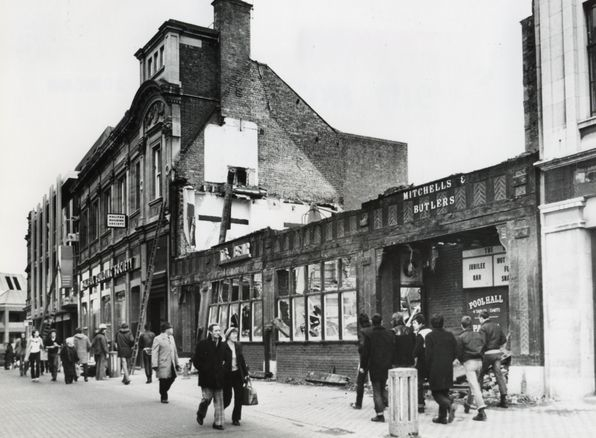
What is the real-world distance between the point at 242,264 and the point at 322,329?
5191 millimetres

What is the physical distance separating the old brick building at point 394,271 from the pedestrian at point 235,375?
205 inches

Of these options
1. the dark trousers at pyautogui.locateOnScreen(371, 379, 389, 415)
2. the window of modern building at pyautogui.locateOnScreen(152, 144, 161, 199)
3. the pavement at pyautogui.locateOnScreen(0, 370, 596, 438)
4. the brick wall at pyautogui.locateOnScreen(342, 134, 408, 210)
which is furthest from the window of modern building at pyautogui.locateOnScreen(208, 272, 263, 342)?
the dark trousers at pyautogui.locateOnScreen(371, 379, 389, 415)

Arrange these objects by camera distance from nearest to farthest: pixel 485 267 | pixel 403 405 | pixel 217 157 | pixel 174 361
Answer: pixel 403 405 < pixel 174 361 < pixel 485 267 < pixel 217 157

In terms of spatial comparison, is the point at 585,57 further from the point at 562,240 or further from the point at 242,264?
the point at 242,264

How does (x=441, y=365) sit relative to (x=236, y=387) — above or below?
above

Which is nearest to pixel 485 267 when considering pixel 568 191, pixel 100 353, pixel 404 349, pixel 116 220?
pixel 568 191

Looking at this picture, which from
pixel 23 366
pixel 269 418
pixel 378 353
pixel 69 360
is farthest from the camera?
pixel 23 366

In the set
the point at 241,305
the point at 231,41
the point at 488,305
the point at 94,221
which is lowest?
the point at 241,305

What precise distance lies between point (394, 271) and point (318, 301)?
3.13 metres

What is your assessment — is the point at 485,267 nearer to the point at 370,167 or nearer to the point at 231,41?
the point at 370,167

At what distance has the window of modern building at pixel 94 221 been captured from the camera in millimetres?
44938

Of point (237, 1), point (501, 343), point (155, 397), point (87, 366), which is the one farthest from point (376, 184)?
point (501, 343)

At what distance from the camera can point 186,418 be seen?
537 inches

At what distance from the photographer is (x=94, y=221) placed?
4566cm
